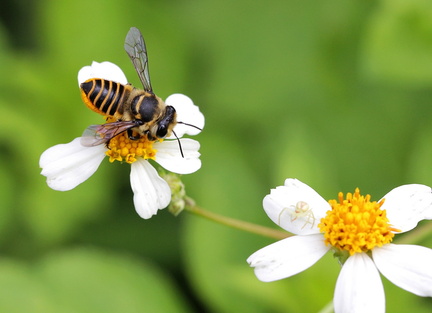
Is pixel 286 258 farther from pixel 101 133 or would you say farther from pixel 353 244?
pixel 101 133

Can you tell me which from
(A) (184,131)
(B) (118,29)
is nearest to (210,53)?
(B) (118,29)

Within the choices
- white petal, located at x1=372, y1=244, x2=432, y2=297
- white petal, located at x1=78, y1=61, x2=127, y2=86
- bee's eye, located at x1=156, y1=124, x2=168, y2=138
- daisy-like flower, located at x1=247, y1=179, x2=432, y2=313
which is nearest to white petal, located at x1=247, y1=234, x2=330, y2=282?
daisy-like flower, located at x1=247, y1=179, x2=432, y2=313

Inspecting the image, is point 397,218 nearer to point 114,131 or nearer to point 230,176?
point 114,131

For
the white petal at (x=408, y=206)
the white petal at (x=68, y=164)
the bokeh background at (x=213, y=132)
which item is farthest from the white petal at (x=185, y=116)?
the bokeh background at (x=213, y=132)

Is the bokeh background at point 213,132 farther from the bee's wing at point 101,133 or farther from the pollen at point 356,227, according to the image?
the bee's wing at point 101,133

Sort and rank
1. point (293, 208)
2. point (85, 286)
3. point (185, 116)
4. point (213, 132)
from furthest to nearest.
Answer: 1. point (213, 132)
2. point (85, 286)
3. point (185, 116)
4. point (293, 208)

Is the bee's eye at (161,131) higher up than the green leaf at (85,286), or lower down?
higher up

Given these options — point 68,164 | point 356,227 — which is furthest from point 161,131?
point 356,227
